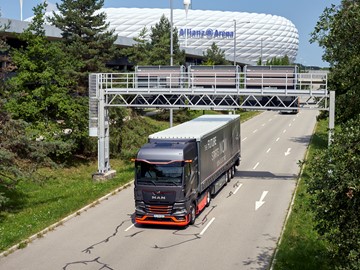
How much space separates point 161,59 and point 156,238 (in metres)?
43.5

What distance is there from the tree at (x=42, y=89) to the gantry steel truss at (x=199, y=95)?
283 cm

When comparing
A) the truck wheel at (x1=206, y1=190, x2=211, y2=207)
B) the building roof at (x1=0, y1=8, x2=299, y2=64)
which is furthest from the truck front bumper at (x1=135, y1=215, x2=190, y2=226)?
the building roof at (x1=0, y1=8, x2=299, y2=64)

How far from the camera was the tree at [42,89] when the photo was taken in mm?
33125

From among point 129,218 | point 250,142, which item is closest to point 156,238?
point 129,218

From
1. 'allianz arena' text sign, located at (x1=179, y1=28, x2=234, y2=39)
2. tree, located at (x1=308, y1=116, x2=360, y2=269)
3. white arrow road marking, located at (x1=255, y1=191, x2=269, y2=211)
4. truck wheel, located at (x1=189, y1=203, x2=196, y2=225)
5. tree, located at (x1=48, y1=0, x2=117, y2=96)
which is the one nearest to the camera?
tree, located at (x1=308, y1=116, x2=360, y2=269)

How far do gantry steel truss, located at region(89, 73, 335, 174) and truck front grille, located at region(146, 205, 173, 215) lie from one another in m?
9.91

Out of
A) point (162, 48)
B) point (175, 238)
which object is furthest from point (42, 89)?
point (162, 48)

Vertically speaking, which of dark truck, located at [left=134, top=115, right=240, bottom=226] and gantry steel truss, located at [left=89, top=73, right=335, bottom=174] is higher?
gantry steel truss, located at [left=89, top=73, right=335, bottom=174]

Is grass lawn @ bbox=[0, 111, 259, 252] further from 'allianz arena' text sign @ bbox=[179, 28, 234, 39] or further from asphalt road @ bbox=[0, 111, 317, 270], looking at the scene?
'allianz arena' text sign @ bbox=[179, 28, 234, 39]

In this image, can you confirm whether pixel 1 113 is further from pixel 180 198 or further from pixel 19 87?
pixel 19 87

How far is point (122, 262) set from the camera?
1719 centimetres

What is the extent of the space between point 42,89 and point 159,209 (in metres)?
16.0

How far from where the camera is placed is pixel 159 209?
67.9 ft

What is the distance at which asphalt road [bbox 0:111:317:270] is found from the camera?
675 inches
